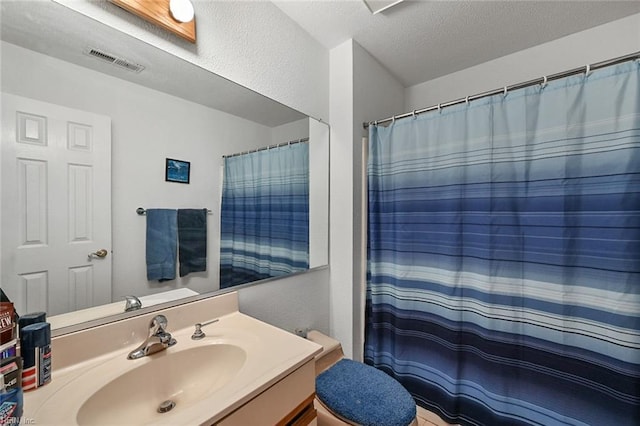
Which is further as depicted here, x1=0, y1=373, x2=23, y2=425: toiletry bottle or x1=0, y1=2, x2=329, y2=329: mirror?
x1=0, y1=2, x2=329, y2=329: mirror

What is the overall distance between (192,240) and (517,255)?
1.47 meters

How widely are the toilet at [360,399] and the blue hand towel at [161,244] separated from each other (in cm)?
67

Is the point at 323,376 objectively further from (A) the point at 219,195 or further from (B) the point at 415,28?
(B) the point at 415,28

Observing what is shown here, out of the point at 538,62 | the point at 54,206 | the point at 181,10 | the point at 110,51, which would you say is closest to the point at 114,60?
the point at 110,51

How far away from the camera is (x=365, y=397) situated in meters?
1.13

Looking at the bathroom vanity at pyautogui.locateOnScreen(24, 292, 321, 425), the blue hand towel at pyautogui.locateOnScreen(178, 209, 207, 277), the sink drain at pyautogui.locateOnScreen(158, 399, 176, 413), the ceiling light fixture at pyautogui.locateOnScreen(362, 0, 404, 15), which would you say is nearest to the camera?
the bathroom vanity at pyautogui.locateOnScreen(24, 292, 321, 425)

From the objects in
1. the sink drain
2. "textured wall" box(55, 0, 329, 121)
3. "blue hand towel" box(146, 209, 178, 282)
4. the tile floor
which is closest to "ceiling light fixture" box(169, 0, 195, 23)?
"textured wall" box(55, 0, 329, 121)

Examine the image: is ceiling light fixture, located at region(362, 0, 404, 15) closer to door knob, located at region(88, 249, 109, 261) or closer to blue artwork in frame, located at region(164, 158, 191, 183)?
blue artwork in frame, located at region(164, 158, 191, 183)

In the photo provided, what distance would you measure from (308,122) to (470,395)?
1737 millimetres

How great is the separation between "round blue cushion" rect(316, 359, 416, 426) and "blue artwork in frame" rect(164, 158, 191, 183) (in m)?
1.10

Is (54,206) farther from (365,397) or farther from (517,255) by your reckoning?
(517,255)

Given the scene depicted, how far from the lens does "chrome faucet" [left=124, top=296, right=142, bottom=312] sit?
0.89m

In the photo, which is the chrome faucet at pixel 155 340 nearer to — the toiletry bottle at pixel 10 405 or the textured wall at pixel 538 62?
the toiletry bottle at pixel 10 405

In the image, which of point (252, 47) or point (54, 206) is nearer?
point (54, 206)
